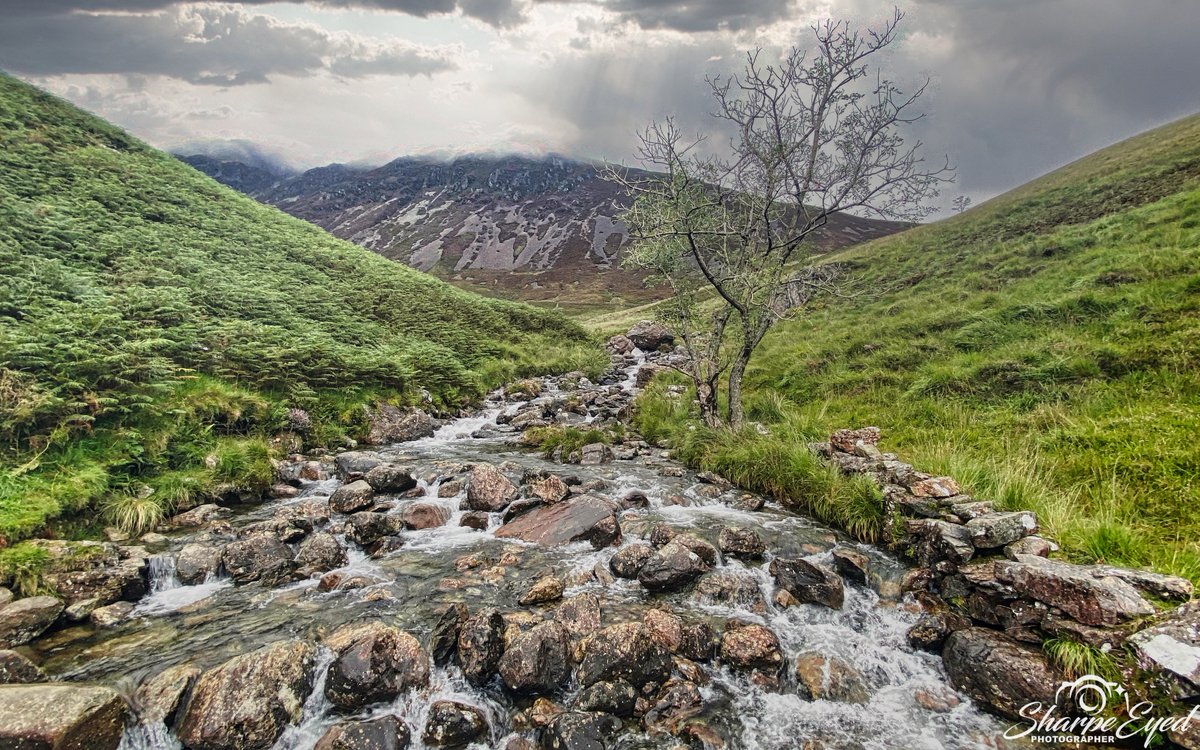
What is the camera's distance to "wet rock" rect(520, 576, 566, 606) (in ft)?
24.3

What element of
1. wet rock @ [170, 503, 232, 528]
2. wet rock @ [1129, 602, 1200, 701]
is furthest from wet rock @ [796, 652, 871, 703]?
wet rock @ [170, 503, 232, 528]

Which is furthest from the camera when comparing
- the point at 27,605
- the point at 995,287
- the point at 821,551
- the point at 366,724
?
the point at 995,287

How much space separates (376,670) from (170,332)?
53.3ft

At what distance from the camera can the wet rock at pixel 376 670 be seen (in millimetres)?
5473

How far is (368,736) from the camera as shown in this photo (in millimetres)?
4934

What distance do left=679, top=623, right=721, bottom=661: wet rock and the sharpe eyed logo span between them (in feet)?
10.1

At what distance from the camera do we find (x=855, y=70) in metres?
13.0

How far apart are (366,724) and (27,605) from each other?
5488mm

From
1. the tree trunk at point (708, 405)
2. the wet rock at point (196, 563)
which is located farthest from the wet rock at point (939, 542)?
the wet rock at point (196, 563)

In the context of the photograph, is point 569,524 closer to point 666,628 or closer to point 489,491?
point 489,491

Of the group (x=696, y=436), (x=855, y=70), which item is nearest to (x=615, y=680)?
(x=696, y=436)

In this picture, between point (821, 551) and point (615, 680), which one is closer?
point (615, 680)

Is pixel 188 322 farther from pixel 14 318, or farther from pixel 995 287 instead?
pixel 995 287

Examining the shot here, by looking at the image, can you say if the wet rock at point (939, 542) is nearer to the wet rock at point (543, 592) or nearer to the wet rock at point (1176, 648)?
the wet rock at point (1176, 648)
